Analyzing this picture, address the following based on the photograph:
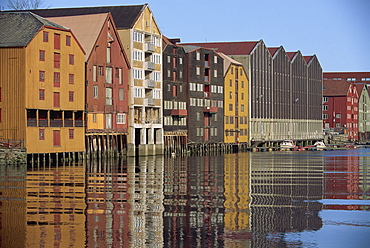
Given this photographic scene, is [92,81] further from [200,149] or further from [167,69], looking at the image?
[200,149]

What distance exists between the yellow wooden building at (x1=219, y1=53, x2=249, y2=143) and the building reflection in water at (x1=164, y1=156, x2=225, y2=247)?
94829 mm

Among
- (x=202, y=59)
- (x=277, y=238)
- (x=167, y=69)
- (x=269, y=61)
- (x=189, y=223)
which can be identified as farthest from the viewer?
(x=269, y=61)

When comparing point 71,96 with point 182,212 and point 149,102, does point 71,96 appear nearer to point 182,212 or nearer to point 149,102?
point 149,102

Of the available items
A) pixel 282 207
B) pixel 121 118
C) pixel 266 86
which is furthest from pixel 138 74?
pixel 282 207

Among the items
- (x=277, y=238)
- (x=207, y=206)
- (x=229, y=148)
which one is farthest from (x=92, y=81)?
(x=277, y=238)

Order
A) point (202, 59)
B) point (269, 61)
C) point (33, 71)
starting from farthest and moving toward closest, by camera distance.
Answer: point (269, 61)
point (202, 59)
point (33, 71)

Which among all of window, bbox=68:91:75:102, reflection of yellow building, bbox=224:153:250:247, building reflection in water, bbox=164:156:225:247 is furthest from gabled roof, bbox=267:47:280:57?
building reflection in water, bbox=164:156:225:247

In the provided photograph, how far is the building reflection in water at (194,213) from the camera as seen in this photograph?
34156 mm

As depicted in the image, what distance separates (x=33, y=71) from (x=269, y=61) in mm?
97198

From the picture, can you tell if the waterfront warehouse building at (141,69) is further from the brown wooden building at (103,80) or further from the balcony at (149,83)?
the brown wooden building at (103,80)

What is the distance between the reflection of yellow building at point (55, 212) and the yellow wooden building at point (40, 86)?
3080cm

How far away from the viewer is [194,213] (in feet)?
137

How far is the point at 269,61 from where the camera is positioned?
18438 cm

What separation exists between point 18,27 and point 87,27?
55.6 feet
